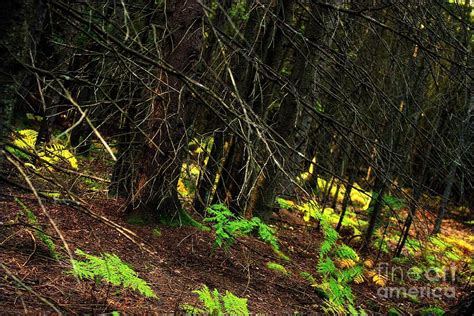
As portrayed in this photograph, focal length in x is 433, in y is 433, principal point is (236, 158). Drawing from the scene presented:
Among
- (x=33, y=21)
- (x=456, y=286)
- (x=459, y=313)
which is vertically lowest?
(x=456, y=286)

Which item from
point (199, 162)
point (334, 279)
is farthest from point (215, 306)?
point (334, 279)

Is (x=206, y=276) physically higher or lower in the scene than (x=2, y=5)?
lower

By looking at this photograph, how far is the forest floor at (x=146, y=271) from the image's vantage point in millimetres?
3303

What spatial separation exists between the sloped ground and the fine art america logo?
0.81 ft

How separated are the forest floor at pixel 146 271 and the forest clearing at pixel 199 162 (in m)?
0.02

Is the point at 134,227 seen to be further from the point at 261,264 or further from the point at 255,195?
the point at 255,195

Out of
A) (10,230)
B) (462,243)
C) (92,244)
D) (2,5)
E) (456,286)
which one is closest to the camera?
(2,5)

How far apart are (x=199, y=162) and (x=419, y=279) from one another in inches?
268

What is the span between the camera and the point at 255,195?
288 inches

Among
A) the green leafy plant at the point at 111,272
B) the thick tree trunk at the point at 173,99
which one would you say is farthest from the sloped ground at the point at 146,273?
the thick tree trunk at the point at 173,99

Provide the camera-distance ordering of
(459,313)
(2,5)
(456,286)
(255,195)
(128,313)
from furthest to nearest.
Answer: (456,286), (255,195), (459,313), (128,313), (2,5)

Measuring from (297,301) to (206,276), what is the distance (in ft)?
3.70

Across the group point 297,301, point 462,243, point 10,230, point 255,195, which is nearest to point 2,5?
point 10,230

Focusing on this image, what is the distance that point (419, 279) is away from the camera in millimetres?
8578
